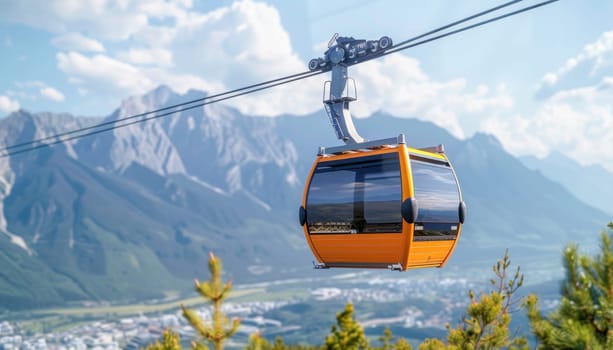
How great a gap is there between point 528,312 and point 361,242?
22.8 feet

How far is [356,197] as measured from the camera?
11578 millimetres

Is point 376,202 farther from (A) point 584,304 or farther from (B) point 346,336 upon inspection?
(B) point 346,336

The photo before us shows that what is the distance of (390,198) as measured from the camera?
11.0 meters

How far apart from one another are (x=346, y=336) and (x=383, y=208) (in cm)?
2648

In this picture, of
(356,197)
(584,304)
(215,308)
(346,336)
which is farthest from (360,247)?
(346,336)

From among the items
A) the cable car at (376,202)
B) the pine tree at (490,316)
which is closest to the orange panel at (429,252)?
the cable car at (376,202)

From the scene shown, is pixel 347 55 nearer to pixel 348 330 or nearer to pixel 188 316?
pixel 188 316

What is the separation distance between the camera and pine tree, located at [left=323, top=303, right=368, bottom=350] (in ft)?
117

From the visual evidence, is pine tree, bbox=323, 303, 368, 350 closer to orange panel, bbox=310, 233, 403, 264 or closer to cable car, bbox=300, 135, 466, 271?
orange panel, bbox=310, 233, 403, 264

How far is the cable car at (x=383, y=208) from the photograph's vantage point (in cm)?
1091

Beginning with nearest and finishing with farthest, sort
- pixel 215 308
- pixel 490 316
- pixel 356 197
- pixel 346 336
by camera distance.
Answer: pixel 215 308, pixel 356 197, pixel 490 316, pixel 346 336

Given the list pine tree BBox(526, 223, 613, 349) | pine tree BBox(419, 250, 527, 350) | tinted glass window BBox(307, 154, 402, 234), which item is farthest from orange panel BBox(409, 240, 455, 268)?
pine tree BBox(526, 223, 613, 349)

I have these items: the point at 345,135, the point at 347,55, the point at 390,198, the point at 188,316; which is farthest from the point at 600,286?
the point at 188,316

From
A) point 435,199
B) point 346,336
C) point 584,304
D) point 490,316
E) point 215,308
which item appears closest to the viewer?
point 215,308
